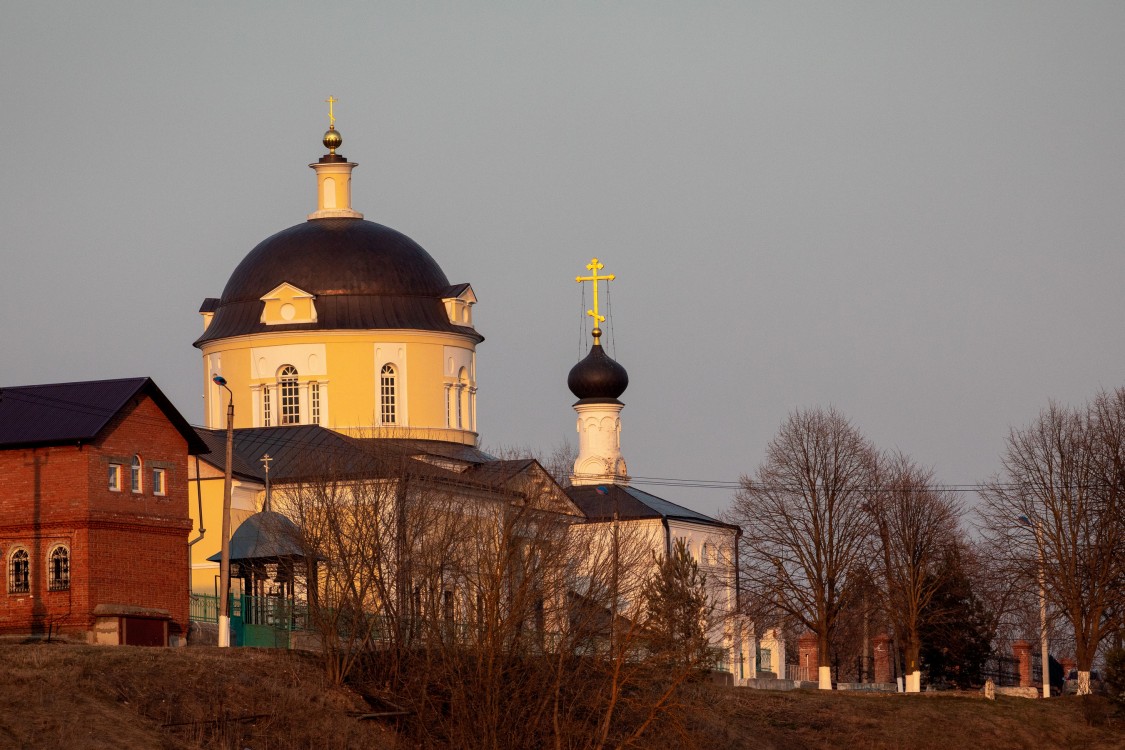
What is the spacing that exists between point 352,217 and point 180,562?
67.3 feet

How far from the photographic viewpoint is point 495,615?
32.1 meters

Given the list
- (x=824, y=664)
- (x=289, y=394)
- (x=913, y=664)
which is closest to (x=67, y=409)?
(x=289, y=394)

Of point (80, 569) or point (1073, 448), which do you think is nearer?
point (80, 569)

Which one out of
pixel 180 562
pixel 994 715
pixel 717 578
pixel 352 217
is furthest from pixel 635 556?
pixel 352 217

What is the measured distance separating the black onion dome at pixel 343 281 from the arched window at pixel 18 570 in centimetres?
1842

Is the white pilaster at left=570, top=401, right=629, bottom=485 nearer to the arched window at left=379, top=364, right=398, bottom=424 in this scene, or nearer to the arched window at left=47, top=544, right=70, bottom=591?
the arched window at left=379, top=364, right=398, bottom=424

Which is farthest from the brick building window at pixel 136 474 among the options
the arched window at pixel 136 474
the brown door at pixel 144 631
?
the brown door at pixel 144 631

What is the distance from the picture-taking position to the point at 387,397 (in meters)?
55.2

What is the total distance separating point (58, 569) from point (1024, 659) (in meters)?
30.9

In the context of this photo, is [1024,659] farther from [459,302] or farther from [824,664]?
[459,302]

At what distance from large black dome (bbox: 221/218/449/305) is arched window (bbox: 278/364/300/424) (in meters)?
2.14

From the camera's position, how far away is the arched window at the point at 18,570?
37.1m

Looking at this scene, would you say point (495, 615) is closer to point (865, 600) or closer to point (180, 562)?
point (180, 562)

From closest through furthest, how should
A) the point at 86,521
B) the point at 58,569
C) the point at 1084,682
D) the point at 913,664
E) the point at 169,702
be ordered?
the point at 169,702, the point at 86,521, the point at 58,569, the point at 1084,682, the point at 913,664
